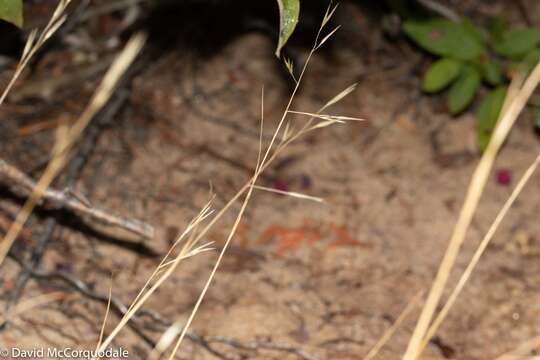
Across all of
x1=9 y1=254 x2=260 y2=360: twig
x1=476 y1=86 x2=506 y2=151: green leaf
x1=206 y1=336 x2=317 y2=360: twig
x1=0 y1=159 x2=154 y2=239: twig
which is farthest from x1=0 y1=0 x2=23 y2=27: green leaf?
x1=476 y1=86 x2=506 y2=151: green leaf

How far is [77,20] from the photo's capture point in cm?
241

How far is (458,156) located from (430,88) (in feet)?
0.94

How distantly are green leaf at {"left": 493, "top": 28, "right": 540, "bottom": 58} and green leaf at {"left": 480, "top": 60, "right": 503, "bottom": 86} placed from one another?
0.05 meters

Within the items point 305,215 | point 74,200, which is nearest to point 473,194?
point 74,200

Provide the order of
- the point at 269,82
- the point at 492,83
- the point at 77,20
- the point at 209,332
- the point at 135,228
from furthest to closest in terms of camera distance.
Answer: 1. the point at 269,82
2. the point at 77,20
3. the point at 492,83
4. the point at 209,332
5. the point at 135,228

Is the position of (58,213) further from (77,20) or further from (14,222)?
(77,20)

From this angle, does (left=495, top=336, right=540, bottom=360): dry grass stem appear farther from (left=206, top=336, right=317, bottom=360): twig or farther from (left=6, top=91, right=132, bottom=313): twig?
(left=6, top=91, right=132, bottom=313): twig

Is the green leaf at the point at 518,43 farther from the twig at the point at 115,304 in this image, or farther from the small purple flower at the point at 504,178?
the twig at the point at 115,304

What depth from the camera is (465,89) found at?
2240 mm

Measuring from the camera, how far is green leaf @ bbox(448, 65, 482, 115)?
2236 millimetres

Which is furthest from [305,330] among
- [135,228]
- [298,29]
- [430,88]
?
[298,29]

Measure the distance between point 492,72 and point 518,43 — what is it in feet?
0.45

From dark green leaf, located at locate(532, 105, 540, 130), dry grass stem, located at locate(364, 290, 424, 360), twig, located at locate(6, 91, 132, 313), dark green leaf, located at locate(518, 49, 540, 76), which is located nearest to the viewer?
dry grass stem, located at locate(364, 290, 424, 360)

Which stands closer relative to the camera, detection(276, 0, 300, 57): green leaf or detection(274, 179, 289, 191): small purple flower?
detection(276, 0, 300, 57): green leaf
